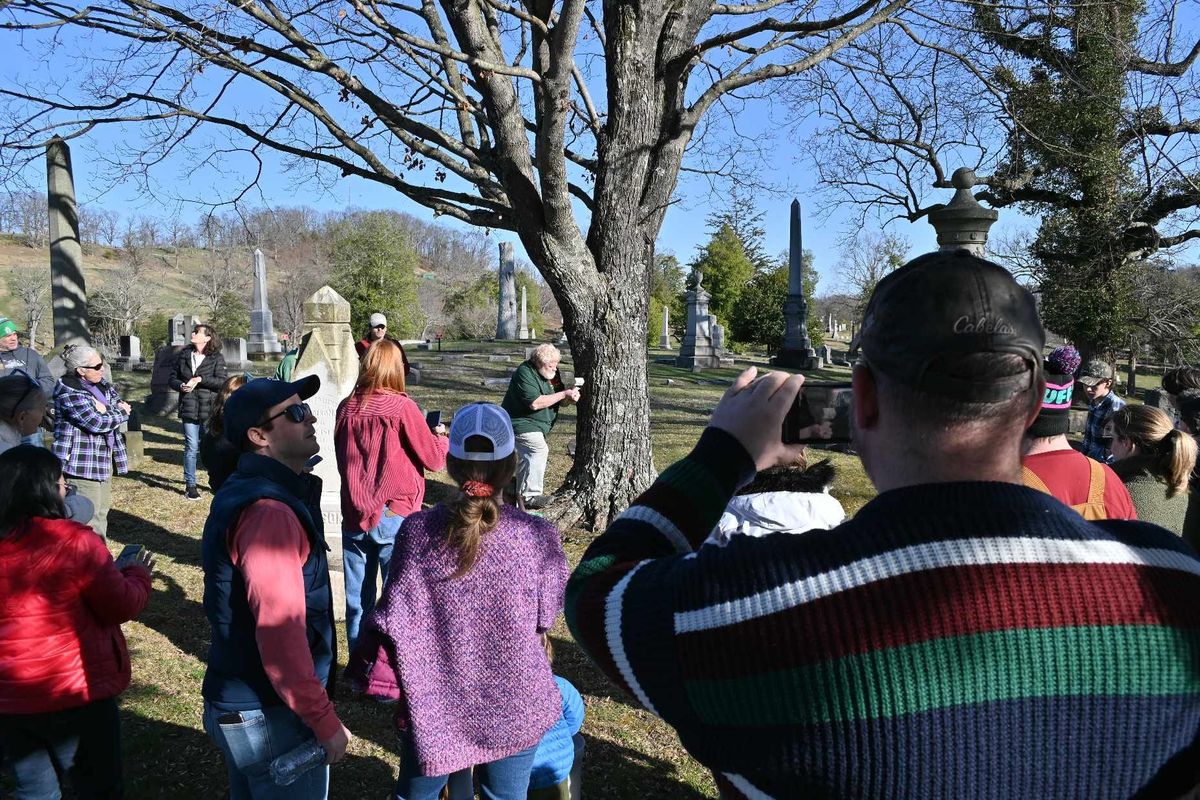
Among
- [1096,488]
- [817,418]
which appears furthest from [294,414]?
[1096,488]

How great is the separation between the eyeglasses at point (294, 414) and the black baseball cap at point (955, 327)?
2.24 metres

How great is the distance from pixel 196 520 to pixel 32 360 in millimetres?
2060

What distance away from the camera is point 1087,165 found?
39.2ft

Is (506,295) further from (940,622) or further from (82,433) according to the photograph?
(940,622)

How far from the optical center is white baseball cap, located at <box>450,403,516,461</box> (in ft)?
8.39

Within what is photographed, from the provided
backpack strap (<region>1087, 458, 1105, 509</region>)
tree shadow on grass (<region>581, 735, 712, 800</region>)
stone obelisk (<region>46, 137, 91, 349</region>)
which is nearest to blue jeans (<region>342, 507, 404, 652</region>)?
tree shadow on grass (<region>581, 735, 712, 800</region>)

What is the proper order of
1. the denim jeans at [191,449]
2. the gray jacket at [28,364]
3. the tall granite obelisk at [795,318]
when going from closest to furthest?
the gray jacket at [28,364] < the denim jeans at [191,449] < the tall granite obelisk at [795,318]

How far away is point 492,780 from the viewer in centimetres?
258

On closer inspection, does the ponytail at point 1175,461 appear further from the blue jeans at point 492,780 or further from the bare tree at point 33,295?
the bare tree at point 33,295

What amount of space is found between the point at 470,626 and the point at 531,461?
5.15 metres

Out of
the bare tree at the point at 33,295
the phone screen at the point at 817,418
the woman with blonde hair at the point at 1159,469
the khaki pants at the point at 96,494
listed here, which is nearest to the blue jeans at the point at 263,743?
the phone screen at the point at 817,418

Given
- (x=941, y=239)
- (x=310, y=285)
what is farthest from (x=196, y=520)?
(x=310, y=285)

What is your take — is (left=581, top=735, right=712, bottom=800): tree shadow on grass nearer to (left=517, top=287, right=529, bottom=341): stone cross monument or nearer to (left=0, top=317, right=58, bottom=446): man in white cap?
(left=0, top=317, right=58, bottom=446): man in white cap

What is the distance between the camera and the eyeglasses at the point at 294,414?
2.72 meters
